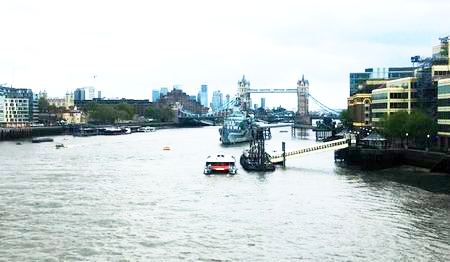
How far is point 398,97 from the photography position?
327 ft

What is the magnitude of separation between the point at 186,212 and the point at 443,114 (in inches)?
1776

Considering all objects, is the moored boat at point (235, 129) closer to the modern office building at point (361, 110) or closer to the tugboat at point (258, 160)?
the modern office building at point (361, 110)

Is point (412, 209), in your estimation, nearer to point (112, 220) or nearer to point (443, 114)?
point (112, 220)

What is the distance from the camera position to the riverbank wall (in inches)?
2741

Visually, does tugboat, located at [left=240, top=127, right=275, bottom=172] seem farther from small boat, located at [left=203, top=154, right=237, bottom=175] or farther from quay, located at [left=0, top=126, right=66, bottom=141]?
quay, located at [left=0, top=126, right=66, bottom=141]

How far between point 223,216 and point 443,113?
4493cm

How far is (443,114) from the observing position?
80125 mm

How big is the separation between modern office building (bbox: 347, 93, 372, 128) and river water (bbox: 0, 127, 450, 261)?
5895cm

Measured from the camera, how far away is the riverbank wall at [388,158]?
69625mm

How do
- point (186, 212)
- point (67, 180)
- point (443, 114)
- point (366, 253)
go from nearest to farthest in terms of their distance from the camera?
point (366, 253) < point (186, 212) < point (67, 180) < point (443, 114)

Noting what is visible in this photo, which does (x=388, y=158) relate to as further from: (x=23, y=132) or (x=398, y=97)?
(x=23, y=132)

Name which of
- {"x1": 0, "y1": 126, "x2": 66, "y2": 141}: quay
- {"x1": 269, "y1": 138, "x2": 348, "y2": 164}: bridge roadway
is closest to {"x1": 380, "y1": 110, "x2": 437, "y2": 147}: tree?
{"x1": 269, "y1": 138, "x2": 348, "y2": 164}: bridge roadway

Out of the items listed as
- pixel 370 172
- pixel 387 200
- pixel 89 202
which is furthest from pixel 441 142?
pixel 89 202

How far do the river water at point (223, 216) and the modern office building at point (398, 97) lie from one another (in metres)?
29.9
